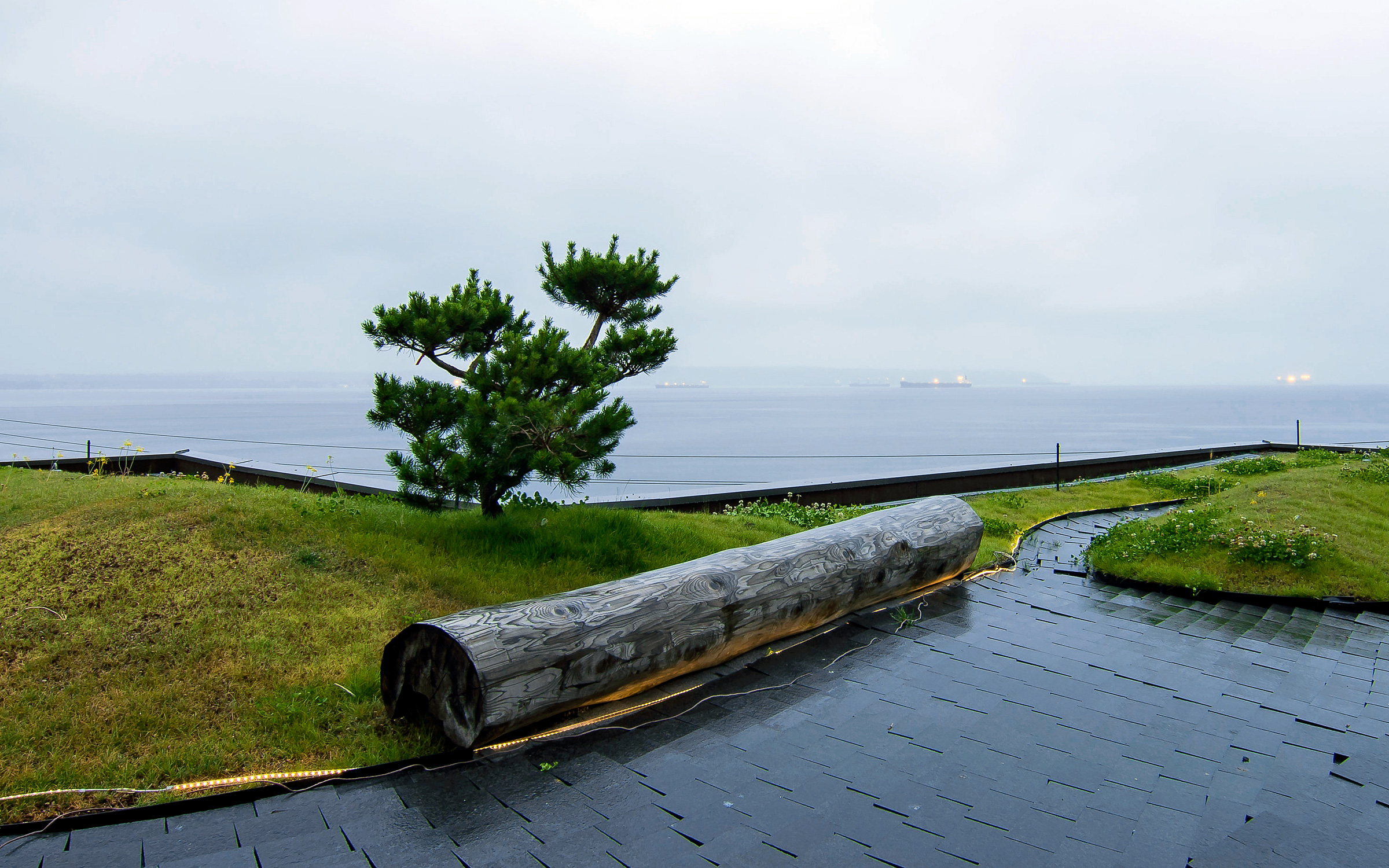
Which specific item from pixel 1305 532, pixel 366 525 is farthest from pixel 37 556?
pixel 1305 532

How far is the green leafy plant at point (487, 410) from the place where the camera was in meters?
5.88

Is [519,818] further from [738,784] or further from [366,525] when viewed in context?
[366,525]

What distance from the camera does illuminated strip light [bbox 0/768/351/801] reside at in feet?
9.53

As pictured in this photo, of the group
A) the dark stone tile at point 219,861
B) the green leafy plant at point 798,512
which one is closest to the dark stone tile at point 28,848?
the dark stone tile at point 219,861

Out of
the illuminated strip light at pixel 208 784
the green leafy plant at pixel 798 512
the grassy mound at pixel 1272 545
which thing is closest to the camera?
the illuminated strip light at pixel 208 784

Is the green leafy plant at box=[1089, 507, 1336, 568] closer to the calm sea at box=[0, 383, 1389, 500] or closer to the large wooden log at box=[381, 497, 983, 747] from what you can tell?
the large wooden log at box=[381, 497, 983, 747]

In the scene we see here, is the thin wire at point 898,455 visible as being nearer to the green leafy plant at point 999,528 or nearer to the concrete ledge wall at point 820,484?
the concrete ledge wall at point 820,484

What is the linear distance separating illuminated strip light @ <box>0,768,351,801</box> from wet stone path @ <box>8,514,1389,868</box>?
0.14m

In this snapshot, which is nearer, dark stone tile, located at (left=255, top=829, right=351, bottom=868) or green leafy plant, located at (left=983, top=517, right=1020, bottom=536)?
dark stone tile, located at (left=255, top=829, right=351, bottom=868)

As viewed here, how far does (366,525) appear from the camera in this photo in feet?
19.4

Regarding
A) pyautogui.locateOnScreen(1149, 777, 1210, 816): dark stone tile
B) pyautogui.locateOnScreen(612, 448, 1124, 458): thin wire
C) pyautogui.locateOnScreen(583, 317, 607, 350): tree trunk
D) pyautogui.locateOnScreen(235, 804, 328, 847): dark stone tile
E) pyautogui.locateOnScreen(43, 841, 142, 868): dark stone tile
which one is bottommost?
pyautogui.locateOnScreen(43, 841, 142, 868): dark stone tile

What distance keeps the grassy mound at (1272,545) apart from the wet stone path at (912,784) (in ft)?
5.39

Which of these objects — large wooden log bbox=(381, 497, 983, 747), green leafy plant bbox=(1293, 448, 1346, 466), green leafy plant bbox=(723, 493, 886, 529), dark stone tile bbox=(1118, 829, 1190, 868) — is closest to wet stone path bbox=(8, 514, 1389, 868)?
dark stone tile bbox=(1118, 829, 1190, 868)

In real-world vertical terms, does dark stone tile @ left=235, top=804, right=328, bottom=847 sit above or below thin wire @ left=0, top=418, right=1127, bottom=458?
below
